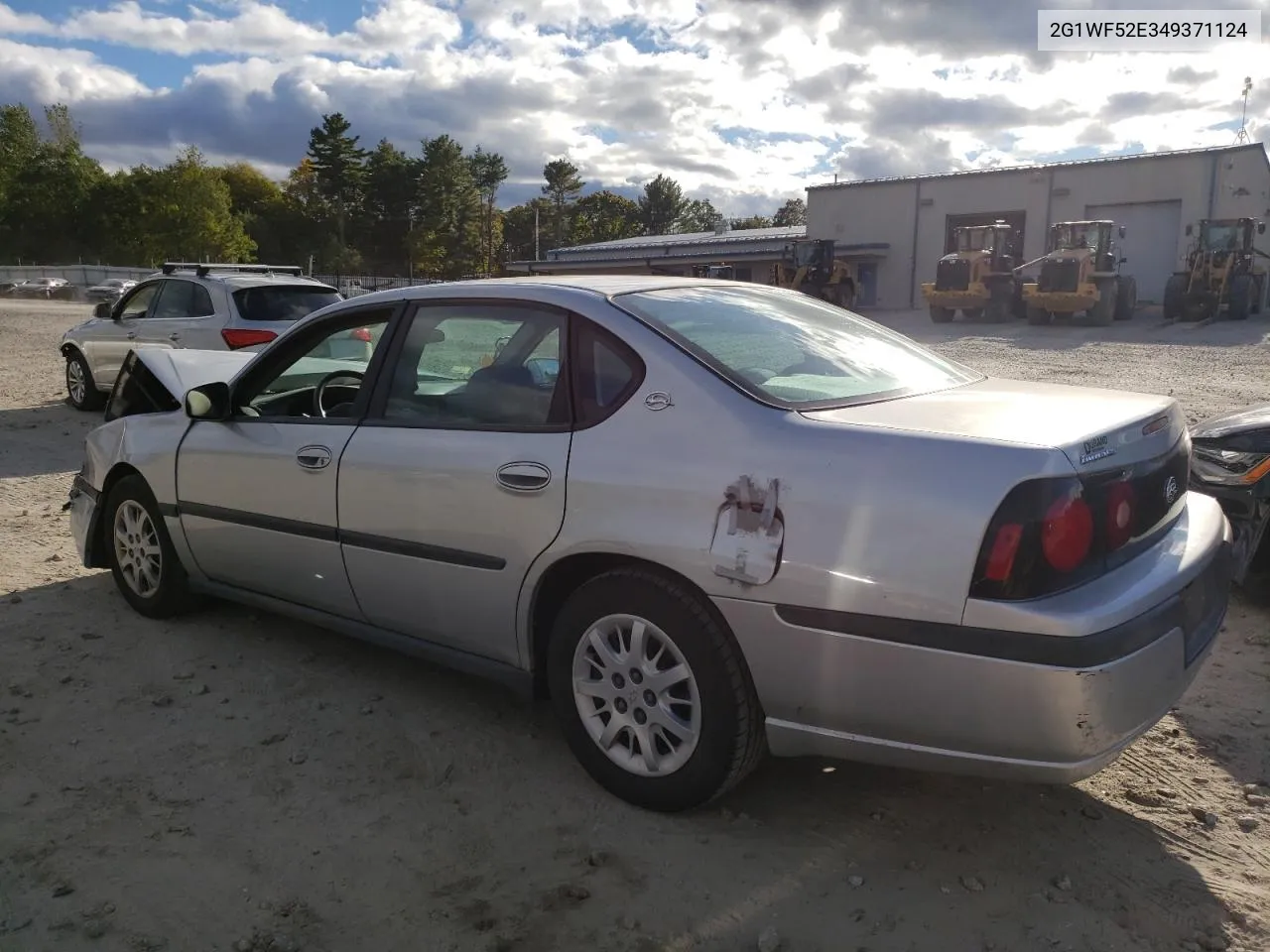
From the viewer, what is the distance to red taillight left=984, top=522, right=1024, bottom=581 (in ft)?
7.53

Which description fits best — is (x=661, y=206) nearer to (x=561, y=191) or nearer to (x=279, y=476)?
(x=561, y=191)

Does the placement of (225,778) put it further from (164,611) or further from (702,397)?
(702,397)

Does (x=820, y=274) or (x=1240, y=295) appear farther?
(x=820, y=274)

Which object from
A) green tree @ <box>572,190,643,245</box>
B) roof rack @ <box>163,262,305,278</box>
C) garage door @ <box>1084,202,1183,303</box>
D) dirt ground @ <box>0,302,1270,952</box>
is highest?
green tree @ <box>572,190,643,245</box>

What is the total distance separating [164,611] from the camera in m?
4.57

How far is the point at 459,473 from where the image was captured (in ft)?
10.5

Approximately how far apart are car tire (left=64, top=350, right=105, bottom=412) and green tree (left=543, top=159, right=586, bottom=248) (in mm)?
80472

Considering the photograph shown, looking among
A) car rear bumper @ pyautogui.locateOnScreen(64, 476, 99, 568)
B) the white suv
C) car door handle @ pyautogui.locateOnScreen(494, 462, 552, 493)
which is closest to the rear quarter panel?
car door handle @ pyautogui.locateOnScreen(494, 462, 552, 493)

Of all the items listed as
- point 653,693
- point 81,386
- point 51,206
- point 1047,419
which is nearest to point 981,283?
point 81,386

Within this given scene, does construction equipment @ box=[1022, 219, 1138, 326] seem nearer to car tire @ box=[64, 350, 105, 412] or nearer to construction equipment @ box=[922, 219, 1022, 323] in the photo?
construction equipment @ box=[922, 219, 1022, 323]

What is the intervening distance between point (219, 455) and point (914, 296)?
4019 centimetres

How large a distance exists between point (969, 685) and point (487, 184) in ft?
305

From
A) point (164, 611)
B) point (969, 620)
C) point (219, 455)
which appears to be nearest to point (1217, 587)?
point (969, 620)

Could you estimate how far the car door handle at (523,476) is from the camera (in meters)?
3.00
